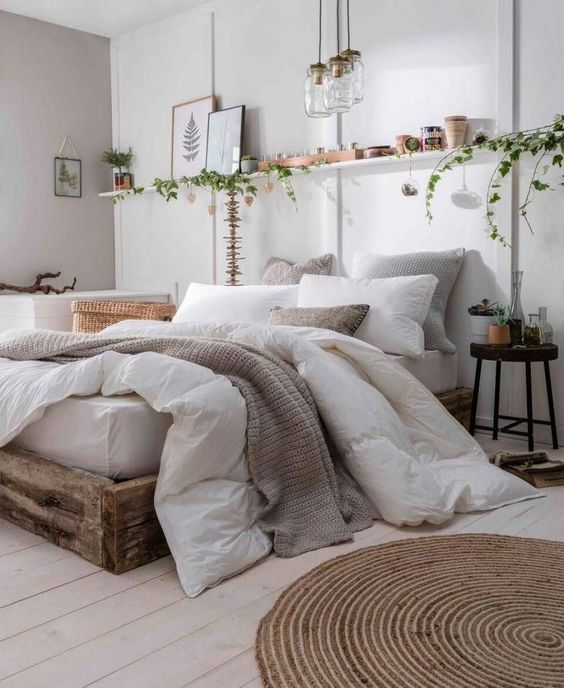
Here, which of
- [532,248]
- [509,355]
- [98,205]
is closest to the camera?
[509,355]

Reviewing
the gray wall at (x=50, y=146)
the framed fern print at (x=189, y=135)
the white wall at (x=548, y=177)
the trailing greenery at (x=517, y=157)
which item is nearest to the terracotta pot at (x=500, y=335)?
the white wall at (x=548, y=177)

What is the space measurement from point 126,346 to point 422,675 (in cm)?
149

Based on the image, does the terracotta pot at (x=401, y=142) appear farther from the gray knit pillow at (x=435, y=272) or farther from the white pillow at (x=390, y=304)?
the white pillow at (x=390, y=304)

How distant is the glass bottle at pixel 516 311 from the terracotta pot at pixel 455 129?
0.73 metres

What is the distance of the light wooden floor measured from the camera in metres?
1.68

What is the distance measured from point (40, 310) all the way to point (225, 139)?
Answer: 1662mm

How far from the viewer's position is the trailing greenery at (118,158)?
19.0ft

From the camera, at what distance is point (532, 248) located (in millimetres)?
3717

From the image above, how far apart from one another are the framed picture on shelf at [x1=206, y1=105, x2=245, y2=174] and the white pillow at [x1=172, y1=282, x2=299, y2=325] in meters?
1.14

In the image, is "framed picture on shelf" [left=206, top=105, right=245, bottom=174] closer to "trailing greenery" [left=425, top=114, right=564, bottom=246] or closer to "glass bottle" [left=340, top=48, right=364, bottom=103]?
"trailing greenery" [left=425, top=114, right=564, bottom=246]

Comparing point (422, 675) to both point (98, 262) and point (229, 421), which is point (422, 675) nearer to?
point (229, 421)

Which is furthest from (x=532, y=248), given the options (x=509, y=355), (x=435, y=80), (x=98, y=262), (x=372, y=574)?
(x=98, y=262)

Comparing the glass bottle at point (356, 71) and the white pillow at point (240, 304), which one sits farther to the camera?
the white pillow at point (240, 304)

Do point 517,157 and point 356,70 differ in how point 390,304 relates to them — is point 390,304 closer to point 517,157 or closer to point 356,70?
point 517,157
